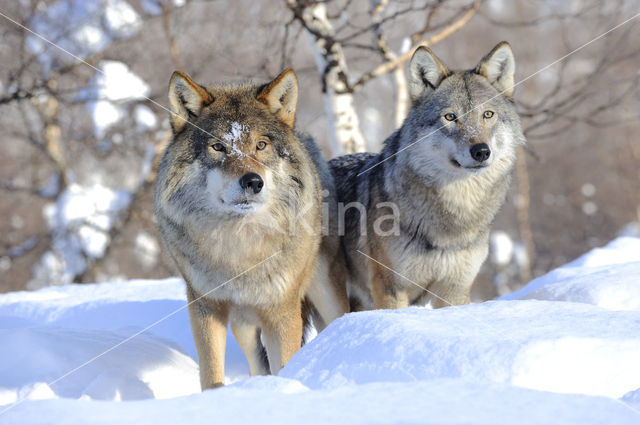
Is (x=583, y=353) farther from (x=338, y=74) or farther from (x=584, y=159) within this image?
(x=584, y=159)

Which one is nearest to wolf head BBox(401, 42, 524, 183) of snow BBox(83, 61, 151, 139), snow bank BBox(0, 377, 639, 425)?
snow bank BBox(0, 377, 639, 425)

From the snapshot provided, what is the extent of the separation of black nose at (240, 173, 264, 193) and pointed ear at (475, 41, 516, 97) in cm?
208

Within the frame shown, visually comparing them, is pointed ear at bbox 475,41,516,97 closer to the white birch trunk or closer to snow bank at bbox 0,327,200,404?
the white birch trunk

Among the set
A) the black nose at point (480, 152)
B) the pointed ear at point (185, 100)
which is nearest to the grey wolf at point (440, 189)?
the black nose at point (480, 152)

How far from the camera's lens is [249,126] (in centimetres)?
359

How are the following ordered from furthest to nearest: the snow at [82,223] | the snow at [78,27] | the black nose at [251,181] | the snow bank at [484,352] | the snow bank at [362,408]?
the snow at [82,223]
the snow at [78,27]
the black nose at [251,181]
the snow bank at [484,352]
the snow bank at [362,408]

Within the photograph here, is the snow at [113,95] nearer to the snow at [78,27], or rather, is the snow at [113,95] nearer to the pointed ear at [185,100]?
the snow at [78,27]

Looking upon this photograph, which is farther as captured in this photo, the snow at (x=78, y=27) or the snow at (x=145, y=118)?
the snow at (x=145, y=118)

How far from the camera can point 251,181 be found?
3289 mm

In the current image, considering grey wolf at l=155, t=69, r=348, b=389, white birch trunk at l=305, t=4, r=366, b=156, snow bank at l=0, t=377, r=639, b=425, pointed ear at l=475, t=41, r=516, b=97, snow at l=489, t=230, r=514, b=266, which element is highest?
snow at l=489, t=230, r=514, b=266

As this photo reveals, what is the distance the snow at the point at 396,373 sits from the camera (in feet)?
6.16

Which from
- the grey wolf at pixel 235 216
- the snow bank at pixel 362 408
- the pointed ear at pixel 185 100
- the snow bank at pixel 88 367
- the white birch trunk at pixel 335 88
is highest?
the white birch trunk at pixel 335 88

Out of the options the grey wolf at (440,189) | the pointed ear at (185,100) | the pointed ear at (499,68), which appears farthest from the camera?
the pointed ear at (499,68)

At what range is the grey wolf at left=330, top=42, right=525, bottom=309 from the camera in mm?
4203
